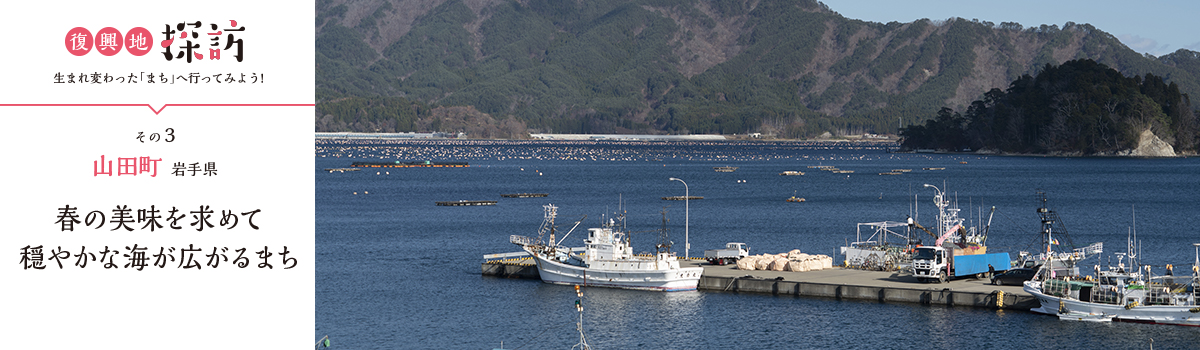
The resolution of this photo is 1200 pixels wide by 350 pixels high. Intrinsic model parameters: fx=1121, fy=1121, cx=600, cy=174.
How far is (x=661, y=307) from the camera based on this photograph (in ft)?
223

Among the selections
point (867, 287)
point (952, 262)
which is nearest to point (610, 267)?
point (867, 287)

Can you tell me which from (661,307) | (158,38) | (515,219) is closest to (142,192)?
(158,38)

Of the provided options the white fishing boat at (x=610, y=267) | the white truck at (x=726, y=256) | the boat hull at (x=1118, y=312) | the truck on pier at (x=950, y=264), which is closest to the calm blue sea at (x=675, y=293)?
the boat hull at (x=1118, y=312)

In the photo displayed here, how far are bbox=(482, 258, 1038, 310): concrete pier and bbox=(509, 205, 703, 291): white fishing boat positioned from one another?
2132 mm

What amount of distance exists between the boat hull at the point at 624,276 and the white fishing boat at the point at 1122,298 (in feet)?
69.9

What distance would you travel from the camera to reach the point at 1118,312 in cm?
6059

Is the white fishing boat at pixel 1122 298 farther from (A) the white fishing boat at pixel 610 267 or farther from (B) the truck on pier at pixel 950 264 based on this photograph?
(A) the white fishing boat at pixel 610 267

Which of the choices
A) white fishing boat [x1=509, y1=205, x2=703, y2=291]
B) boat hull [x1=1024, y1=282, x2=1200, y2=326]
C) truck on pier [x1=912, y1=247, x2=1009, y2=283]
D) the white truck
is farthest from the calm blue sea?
the white truck

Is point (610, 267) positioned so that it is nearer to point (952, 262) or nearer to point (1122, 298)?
point (952, 262)

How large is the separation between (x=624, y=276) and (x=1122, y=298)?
30.3 meters

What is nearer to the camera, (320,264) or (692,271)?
(692,271)

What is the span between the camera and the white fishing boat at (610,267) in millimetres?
73312

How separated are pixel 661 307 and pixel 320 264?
35.1 meters

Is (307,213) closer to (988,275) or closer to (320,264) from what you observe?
(988,275)
